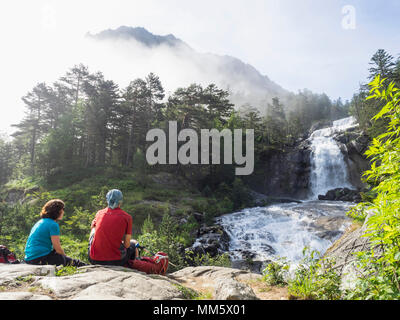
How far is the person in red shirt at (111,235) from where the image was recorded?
13.6 ft

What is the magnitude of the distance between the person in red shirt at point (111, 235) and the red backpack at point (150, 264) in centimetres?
31

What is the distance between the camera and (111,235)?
415 cm

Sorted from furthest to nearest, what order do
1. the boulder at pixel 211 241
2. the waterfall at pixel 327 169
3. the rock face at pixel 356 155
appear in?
1. the waterfall at pixel 327 169
2. the rock face at pixel 356 155
3. the boulder at pixel 211 241

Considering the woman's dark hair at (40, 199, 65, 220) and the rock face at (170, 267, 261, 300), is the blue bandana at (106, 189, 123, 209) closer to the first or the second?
the woman's dark hair at (40, 199, 65, 220)

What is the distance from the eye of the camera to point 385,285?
189 cm

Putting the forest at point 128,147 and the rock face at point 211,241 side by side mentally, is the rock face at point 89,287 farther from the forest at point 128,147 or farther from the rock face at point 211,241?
the forest at point 128,147

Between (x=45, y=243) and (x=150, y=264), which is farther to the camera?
(x=150, y=264)

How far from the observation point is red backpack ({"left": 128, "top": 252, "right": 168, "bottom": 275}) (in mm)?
4574

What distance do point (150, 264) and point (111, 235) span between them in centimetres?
113

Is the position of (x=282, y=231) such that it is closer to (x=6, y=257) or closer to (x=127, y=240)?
(x=127, y=240)

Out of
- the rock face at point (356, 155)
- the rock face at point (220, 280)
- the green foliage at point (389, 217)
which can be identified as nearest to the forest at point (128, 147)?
the rock face at point (356, 155)

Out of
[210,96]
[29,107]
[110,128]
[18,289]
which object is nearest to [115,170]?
[110,128]

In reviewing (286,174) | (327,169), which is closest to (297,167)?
(286,174)

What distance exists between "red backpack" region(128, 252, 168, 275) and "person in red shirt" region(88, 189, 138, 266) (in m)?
0.31
